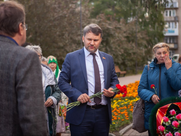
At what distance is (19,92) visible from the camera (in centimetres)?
185

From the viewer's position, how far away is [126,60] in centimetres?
3069

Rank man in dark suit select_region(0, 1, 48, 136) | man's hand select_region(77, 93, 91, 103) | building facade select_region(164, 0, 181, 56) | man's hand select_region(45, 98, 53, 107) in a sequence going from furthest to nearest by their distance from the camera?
building facade select_region(164, 0, 181, 56) → man's hand select_region(45, 98, 53, 107) → man's hand select_region(77, 93, 91, 103) → man in dark suit select_region(0, 1, 48, 136)

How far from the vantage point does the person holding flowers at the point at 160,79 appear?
12.2ft

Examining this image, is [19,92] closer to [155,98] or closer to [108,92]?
[108,92]

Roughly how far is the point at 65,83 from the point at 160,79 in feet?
4.58

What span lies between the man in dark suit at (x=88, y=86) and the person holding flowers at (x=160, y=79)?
658mm

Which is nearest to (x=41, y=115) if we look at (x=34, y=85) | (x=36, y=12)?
(x=34, y=85)

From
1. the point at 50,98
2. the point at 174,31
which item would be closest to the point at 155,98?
the point at 50,98

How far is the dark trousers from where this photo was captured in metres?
3.36

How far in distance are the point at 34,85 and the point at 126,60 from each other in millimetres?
29173

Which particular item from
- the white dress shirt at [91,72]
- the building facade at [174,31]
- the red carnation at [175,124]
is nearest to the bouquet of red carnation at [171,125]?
the red carnation at [175,124]

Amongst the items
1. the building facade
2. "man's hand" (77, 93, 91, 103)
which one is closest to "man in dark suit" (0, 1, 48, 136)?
"man's hand" (77, 93, 91, 103)

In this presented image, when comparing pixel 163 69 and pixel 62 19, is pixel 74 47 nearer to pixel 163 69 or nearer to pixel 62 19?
pixel 62 19

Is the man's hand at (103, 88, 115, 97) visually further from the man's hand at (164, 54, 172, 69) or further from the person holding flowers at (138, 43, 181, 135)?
the man's hand at (164, 54, 172, 69)
